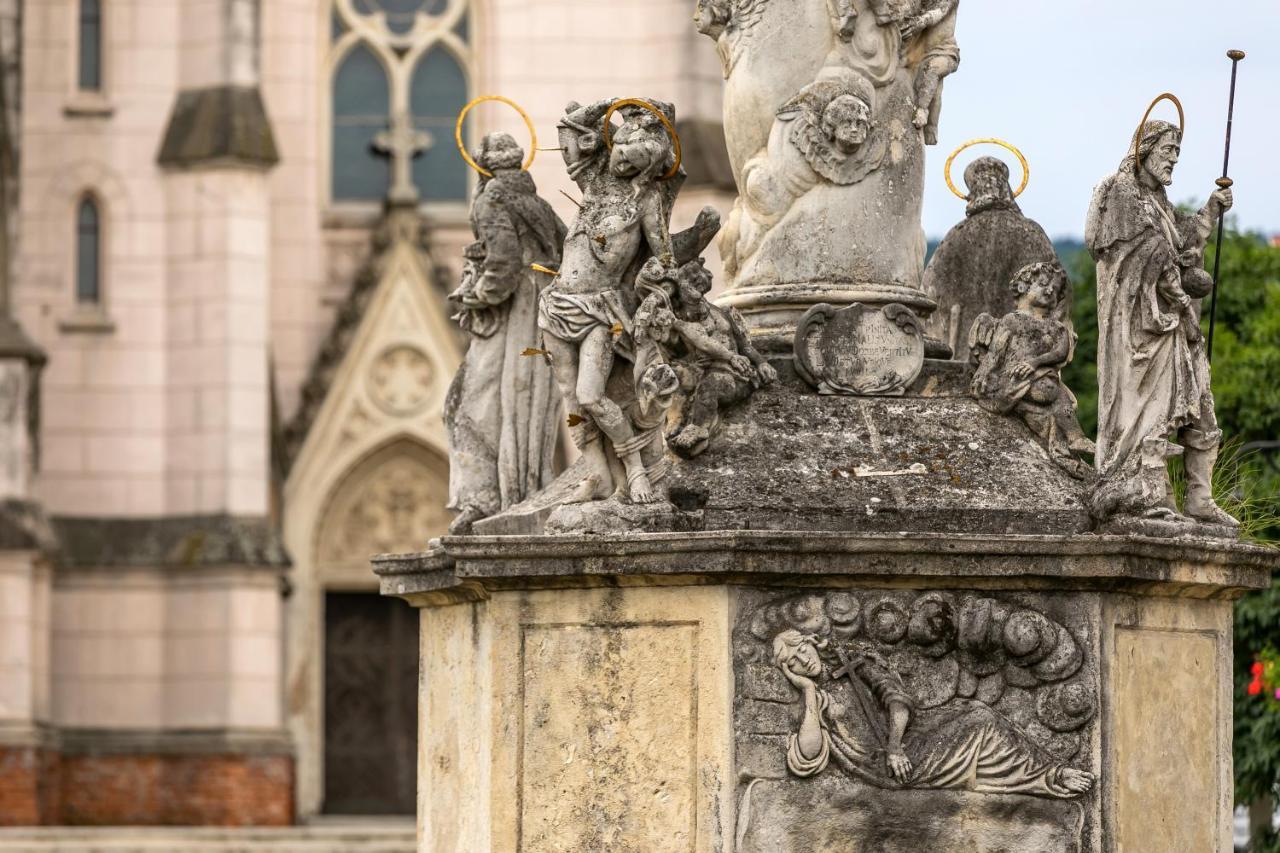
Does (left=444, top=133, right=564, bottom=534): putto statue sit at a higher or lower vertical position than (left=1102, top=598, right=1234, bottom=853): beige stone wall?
higher

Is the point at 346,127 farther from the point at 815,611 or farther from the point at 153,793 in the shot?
A: the point at 815,611

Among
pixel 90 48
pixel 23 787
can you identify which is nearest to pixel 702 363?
pixel 23 787

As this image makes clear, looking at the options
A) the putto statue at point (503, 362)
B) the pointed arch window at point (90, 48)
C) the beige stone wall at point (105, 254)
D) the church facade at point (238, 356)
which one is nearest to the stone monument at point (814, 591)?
the putto statue at point (503, 362)

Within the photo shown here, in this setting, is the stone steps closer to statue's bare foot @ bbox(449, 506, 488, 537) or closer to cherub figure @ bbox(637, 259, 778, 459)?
statue's bare foot @ bbox(449, 506, 488, 537)

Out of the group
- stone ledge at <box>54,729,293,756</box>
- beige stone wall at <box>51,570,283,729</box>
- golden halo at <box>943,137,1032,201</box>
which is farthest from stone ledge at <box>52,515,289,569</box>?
golden halo at <box>943,137,1032,201</box>

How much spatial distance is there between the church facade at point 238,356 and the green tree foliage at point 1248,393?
8.97 meters

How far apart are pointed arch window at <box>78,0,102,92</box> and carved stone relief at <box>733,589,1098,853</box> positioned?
27.2m

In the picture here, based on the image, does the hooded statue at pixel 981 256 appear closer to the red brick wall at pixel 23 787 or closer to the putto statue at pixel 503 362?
the putto statue at pixel 503 362

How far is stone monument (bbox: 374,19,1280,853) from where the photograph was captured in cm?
1162

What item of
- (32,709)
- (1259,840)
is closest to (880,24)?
(1259,840)

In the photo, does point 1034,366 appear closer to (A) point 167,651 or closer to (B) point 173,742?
(B) point 173,742

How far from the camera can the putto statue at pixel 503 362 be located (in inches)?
514

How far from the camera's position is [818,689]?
38.1 feet

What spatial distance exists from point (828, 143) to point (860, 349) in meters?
0.93
